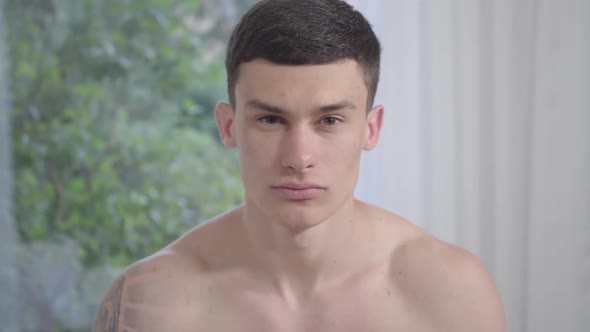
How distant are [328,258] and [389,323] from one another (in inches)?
6.9

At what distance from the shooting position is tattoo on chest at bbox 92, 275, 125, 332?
1406 millimetres

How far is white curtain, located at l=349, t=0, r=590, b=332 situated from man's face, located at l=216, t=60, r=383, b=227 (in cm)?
40

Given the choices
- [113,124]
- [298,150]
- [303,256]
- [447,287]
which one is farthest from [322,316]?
[113,124]

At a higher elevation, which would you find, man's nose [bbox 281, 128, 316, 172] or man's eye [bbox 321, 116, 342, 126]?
man's eye [bbox 321, 116, 342, 126]

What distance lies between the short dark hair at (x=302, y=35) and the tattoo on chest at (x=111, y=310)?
18.0 inches

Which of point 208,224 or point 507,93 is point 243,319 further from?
point 507,93

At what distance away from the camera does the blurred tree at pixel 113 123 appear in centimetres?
287

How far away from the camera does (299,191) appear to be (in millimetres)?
1258

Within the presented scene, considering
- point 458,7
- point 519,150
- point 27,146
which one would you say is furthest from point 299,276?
point 27,146

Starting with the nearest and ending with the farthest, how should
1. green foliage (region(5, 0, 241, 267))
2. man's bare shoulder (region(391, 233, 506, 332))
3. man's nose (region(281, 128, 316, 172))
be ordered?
man's nose (region(281, 128, 316, 172)) → man's bare shoulder (region(391, 233, 506, 332)) → green foliage (region(5, 0, 241, 267))

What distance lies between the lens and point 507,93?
165 cm

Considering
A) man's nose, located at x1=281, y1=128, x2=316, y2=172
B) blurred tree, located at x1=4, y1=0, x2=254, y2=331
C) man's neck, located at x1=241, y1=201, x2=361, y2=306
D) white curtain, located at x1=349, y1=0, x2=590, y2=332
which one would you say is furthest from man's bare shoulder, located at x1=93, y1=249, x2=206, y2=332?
blurred tree, located at x1=4, y1=0, x2=254, y2=331

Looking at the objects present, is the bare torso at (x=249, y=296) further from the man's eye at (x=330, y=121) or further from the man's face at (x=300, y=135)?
the man's eye at (x=330, y=121)

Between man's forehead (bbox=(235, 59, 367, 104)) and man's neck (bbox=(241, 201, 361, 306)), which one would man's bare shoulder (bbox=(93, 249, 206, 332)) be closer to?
man's neck (bbox=(241, 201, 361, 306))
